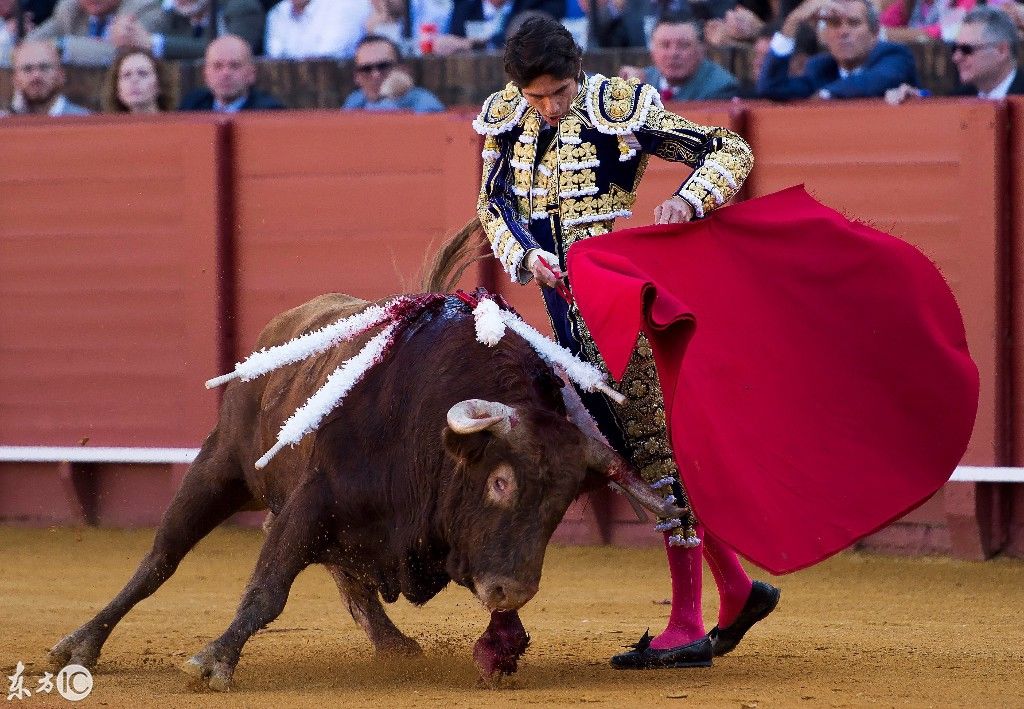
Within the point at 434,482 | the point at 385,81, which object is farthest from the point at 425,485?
the point at 385,81

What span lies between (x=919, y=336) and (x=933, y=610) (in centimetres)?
154

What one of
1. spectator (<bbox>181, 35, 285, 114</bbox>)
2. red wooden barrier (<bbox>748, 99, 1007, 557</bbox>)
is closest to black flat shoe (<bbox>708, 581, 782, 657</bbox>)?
red wooden barrier (<bbox>748, 99, 1007, 557</bbox>)

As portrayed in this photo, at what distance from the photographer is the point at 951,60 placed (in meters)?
6.68

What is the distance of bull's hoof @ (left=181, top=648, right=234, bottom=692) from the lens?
3.40 m

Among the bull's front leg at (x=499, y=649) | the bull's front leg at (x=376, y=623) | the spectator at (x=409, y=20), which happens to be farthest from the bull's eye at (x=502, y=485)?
the spectator at (x=409, y=20)

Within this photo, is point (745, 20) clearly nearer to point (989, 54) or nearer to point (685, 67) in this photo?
point (685, 67)

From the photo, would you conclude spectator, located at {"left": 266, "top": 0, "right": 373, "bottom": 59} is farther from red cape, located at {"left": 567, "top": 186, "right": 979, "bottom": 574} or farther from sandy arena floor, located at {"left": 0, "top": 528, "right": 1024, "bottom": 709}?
red cape, located at {"left": 567, "top": 186, "right": 979, "bottom": 574}

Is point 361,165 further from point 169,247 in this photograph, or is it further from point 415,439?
point 415,439

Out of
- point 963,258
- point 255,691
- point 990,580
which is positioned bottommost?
point 990,580

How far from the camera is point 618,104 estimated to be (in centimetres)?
366

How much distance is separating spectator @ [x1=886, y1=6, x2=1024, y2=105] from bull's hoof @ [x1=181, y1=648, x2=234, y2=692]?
11.3 ft

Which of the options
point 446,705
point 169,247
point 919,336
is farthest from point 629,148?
point 169,247

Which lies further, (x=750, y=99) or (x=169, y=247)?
(x=169, y=247)

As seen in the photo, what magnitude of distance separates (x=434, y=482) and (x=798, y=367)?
823 millimetres
